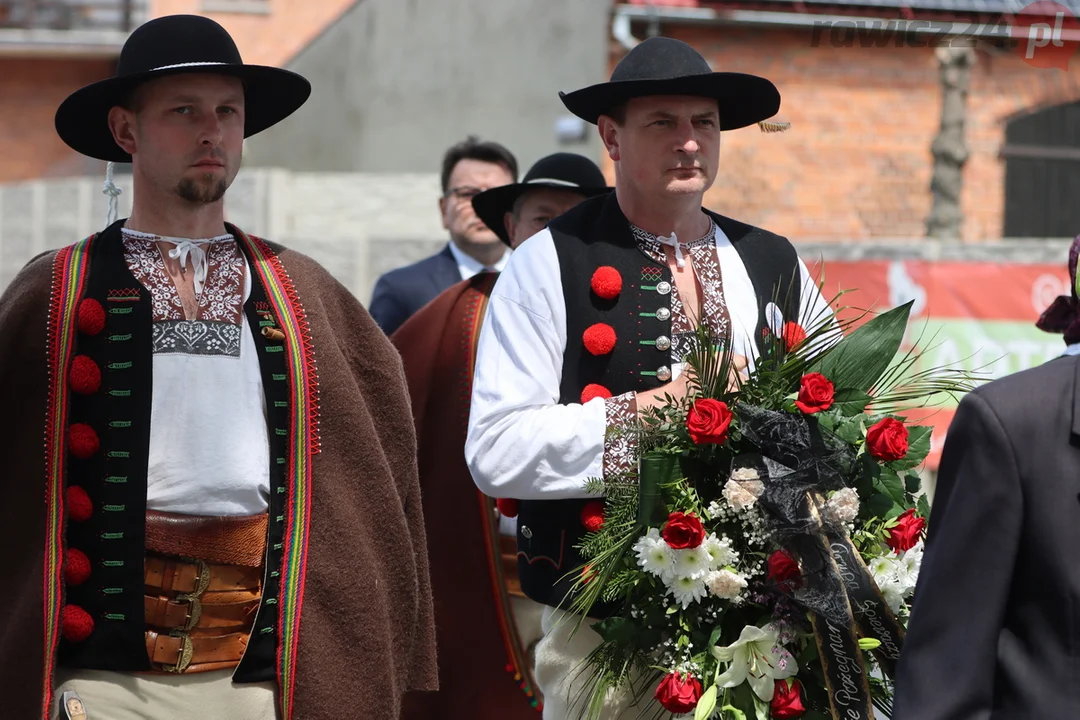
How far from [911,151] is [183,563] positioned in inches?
605

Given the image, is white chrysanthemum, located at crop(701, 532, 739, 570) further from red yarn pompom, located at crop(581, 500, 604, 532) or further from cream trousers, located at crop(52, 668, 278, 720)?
cream trousers, located at crop(52, 668, 278, 720)

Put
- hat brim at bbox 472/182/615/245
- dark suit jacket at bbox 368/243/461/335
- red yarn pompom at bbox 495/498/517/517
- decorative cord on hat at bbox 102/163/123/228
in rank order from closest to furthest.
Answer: decorative cord on hat at bbox 102/163/123/228 < red yarn pompom at bbox 495/498/517/517 < hat brim at bbox 472/182/615/245 < dark suit jacket at bbox 368/243/461/335

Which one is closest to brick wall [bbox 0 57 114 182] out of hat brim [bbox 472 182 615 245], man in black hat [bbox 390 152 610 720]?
hat brim [bbox 472 182 615 245]

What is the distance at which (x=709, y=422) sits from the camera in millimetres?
3291

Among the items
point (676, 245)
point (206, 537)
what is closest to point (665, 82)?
point (676, 245)

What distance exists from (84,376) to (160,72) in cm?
76

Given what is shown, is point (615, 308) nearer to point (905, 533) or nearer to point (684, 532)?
point (684, 532)

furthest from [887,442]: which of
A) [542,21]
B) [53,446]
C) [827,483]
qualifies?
[542,21]

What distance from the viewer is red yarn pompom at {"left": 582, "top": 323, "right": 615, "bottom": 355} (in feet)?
12.5

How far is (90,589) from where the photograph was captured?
139 inches

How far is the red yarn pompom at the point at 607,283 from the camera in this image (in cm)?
385

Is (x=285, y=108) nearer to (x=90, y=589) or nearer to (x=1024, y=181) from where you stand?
(x=90, y=589)

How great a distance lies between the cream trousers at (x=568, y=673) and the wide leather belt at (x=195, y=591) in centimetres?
76

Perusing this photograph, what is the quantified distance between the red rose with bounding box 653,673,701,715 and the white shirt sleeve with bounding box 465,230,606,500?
1.71 ft
